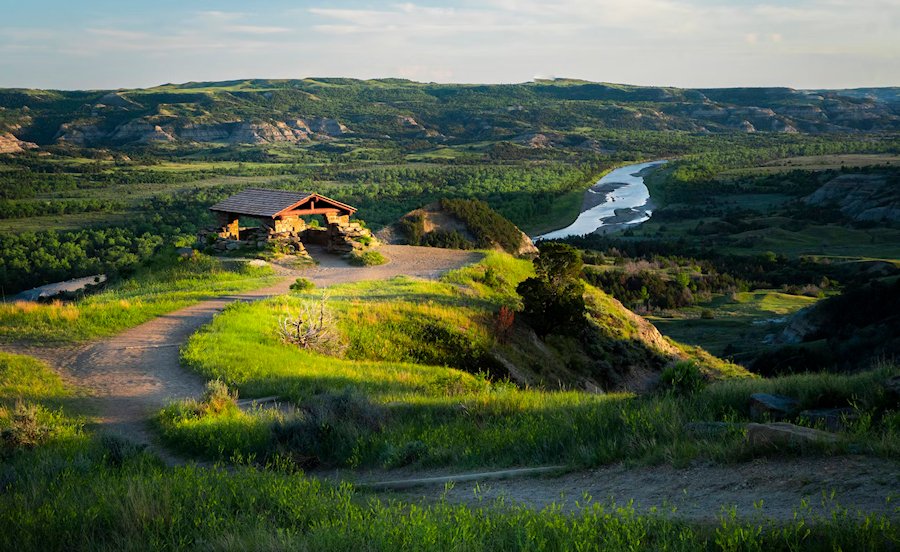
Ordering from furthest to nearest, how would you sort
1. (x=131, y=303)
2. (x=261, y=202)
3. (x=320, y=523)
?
(x=261, y=202), (x=131, y=303), (x=320, y=523)

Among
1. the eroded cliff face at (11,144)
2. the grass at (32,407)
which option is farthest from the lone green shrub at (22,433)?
the eroded cliff face at (11,144)

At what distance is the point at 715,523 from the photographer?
187 inches

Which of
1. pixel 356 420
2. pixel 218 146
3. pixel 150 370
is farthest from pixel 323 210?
pixel 218 146

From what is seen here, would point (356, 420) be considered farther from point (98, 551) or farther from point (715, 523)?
point (715, 523)

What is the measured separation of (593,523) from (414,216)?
120ft

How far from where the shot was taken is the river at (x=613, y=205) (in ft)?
253

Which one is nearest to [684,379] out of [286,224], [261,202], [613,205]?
[286,224]

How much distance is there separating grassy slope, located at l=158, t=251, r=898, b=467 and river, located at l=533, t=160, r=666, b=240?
5581cm

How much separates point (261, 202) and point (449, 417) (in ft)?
75.2

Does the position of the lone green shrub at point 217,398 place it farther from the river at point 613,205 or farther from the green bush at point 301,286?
the river at point 613,205

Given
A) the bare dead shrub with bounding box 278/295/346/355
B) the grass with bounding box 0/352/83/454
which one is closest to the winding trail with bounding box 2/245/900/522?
the grass with bounding box 0/352/83/454

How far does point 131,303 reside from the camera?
18281 mm

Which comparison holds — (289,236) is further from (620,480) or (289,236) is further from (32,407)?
(620,480)

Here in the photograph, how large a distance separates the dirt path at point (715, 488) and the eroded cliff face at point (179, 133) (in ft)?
586
